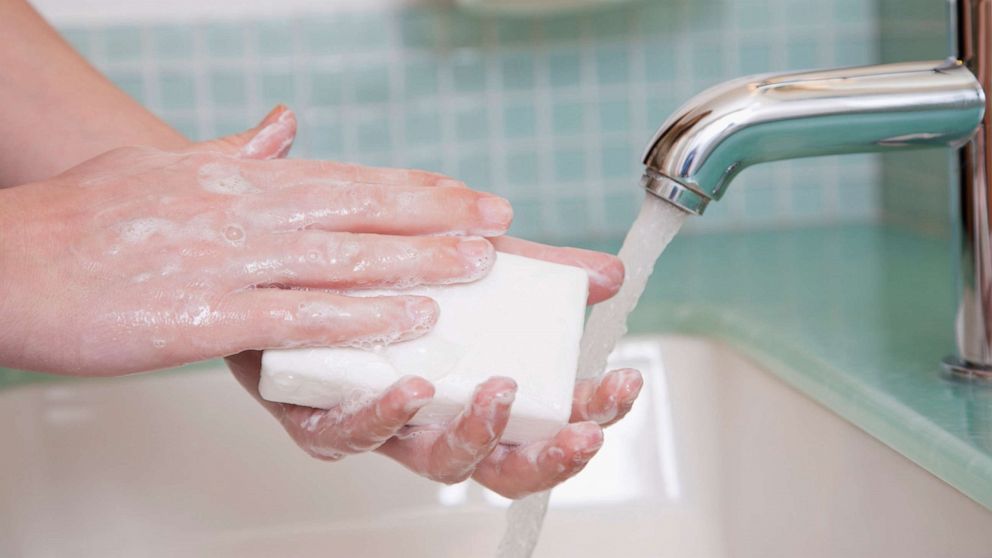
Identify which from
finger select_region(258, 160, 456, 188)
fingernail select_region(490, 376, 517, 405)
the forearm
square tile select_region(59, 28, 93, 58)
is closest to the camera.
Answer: fingernail select_region(490, 376, 517, 405)

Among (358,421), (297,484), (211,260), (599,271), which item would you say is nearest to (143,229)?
(211,260)

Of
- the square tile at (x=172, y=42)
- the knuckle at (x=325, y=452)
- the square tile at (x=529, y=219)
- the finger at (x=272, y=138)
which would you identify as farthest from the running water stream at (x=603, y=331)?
the square tile at (x=172, y=42)

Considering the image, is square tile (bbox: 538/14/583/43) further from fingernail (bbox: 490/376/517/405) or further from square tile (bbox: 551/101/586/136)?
fingernail (bbox: 490/376/517/405)

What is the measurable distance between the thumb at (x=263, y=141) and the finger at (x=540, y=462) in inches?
9.2

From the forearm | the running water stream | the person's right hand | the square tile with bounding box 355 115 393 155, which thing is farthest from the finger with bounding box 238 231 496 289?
the square tile with bounding box 355 115 393 155

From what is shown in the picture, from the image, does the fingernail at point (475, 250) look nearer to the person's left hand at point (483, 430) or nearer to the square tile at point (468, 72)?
the person's left hand at point (483, 430)

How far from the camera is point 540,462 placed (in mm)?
533

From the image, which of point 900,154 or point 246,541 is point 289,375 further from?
point 900,154

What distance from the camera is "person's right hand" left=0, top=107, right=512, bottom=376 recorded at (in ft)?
1.73

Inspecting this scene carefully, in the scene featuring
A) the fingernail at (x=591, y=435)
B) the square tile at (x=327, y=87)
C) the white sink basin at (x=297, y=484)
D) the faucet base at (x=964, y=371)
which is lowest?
the white sink basin at (x=297, y=484)

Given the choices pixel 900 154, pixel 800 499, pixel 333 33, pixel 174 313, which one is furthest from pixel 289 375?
pixel 900 154

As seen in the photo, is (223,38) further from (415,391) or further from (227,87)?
(415,391)

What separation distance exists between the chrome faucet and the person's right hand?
10 centimetres

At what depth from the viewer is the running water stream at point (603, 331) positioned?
0.60 meters
